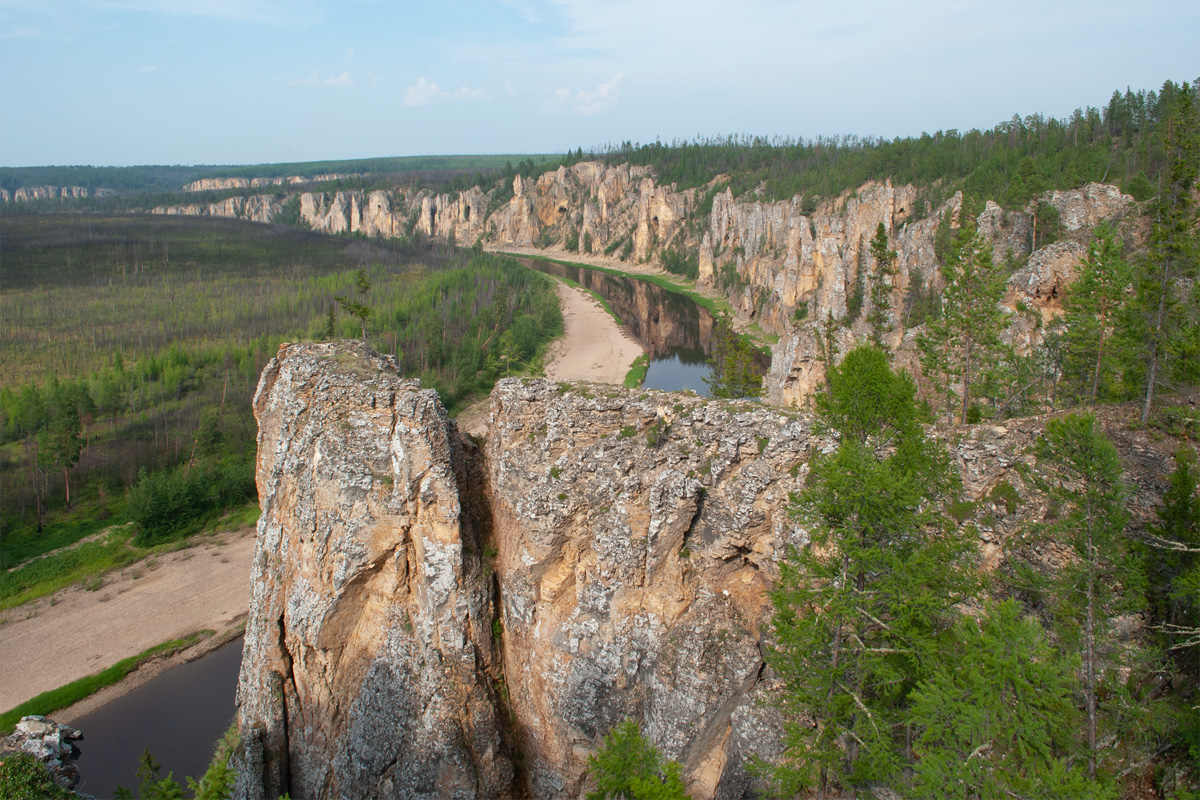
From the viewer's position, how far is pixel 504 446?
58.9 ft

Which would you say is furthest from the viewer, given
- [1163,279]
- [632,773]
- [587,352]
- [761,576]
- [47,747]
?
[587,352]

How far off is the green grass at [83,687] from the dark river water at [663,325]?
129 ft

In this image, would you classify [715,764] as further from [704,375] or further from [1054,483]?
[704,375]

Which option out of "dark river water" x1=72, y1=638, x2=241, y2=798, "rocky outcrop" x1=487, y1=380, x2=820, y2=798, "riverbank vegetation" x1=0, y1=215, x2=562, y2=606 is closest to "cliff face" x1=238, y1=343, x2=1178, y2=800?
"rocky outcrop" x1=487, y1=380, x2=820, y2=798

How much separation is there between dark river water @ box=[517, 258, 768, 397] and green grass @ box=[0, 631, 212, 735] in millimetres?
39302

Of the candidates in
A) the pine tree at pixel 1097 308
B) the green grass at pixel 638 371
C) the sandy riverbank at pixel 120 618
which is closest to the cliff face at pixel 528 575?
the pine tree at pixel 1097 308

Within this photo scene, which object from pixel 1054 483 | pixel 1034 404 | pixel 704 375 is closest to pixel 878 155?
pixel 704 375

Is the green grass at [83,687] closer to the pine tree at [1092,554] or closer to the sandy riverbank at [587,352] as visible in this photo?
the sandy riverbank at [587,352]

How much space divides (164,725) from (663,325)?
8962 cm

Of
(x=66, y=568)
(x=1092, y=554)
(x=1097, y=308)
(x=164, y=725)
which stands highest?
(x=1097, y=308)

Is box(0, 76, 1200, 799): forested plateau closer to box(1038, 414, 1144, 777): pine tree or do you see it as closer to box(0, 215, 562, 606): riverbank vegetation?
box(1038, 414, 1144, 777): pine tree

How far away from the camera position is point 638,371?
81.4m

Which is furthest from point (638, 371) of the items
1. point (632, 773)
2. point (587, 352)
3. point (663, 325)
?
point (632, 773)

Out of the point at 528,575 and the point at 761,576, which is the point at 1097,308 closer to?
the point at 761,576
